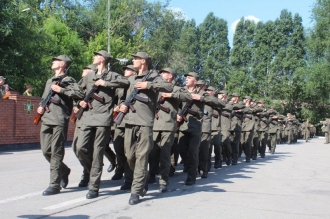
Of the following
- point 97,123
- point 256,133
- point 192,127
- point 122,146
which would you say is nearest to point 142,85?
point 97,123

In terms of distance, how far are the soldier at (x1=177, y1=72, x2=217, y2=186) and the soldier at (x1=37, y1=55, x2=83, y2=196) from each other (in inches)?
94.5

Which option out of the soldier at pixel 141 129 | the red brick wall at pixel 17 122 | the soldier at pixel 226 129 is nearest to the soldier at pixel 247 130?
the soldier at pixel 226 129

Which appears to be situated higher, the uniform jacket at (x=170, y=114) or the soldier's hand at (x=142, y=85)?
the soldier's hand at (x=142, y=85)

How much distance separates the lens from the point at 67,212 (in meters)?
5.76

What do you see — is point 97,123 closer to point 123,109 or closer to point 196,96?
point 123,109

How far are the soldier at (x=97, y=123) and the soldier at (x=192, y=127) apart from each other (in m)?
2.01

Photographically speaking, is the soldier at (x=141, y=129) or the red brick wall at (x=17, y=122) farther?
the red brick wall at (x=17, y=122)

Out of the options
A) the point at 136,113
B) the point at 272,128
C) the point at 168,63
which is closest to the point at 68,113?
the point at 136,113

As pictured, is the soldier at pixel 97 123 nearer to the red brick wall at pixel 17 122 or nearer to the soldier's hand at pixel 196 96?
the soldier's hand at pixel 196 96

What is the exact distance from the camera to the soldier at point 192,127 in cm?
843

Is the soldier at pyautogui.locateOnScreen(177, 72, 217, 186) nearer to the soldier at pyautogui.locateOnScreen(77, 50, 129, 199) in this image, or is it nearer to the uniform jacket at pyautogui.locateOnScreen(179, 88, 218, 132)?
the uniform jacket at pyautogui.locateOnScreen(179, 88, 218, 132)

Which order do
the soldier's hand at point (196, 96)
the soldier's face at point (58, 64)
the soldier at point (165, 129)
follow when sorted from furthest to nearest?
the soldier's hand at point (196, 96), the soldier at point (165, 129), the soldier's face at point (58, 64)

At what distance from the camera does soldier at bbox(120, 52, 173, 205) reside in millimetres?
6559

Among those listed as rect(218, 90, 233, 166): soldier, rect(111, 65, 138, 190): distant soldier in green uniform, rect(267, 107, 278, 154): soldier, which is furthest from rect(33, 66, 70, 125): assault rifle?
rect(267, 107, 278, 154): soldier
